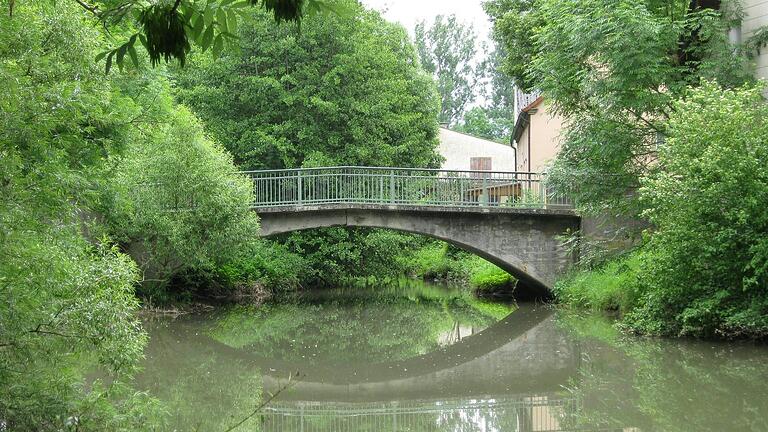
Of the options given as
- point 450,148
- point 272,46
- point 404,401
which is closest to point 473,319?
point 404,401

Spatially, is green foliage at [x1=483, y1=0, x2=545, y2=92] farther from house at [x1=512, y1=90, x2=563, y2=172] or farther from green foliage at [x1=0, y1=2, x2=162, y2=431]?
green foliage at [x1=0, y1=2, x2=162, y2=431]

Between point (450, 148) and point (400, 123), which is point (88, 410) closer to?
point (400, 123)

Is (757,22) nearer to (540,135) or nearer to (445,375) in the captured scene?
(445,375)

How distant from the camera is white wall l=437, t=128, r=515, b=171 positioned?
48.6 metres

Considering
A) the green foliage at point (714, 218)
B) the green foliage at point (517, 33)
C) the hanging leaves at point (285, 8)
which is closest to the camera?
the hanging leaves at point (285, 8)

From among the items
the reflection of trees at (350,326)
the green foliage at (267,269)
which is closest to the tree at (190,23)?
the reflection of trees at (350,326)

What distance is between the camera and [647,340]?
46.0ft

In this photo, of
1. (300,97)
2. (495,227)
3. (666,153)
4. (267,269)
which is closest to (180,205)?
(267,269)

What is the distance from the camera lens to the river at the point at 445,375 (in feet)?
29.6

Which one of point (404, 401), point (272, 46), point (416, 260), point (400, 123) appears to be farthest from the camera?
point (416, 260)

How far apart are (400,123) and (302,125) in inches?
138

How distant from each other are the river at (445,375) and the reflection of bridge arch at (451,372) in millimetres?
24

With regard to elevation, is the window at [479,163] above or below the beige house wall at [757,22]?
below

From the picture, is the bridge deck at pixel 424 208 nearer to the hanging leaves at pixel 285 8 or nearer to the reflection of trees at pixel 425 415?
the reflection of trees at pixel 425 415
